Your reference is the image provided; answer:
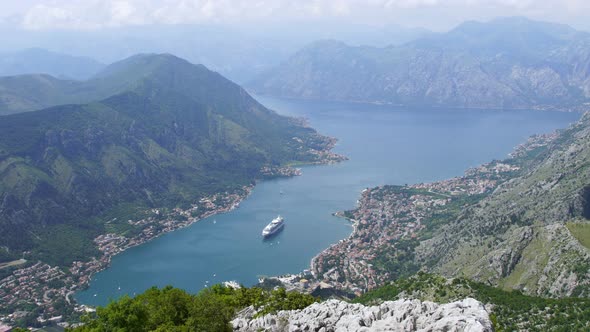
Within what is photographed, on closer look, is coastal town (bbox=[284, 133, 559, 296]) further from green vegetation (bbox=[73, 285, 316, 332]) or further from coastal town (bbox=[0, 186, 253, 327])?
green vegetation (bbox=[73, 285, 316, 332])

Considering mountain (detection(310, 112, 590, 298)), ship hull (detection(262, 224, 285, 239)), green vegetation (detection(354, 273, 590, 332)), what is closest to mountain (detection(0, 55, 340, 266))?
ship hull (detection(262, 224, 285, 239))

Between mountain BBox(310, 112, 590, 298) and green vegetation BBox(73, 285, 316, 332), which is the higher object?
green vegetation BBox(73, 285, 316, 332)

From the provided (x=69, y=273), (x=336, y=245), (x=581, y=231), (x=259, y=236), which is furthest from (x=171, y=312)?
(x=259, y=236)

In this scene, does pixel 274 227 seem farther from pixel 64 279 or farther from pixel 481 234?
pixel 481 234

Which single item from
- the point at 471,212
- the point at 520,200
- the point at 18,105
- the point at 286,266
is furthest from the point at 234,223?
the point at 18,105

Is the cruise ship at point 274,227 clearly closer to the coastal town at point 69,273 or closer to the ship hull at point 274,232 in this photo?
the ship hull at point 274,232

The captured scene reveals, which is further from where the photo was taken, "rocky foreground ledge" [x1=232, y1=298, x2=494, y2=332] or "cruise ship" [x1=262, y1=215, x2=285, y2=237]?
"cruise ship" [x1=262, y1=215, x2=285, y2=237]

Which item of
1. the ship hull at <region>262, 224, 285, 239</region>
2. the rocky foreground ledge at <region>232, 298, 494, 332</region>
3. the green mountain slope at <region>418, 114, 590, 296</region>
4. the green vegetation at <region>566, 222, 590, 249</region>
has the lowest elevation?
the ship hull at <region>262, 224, 285, 239</region>
